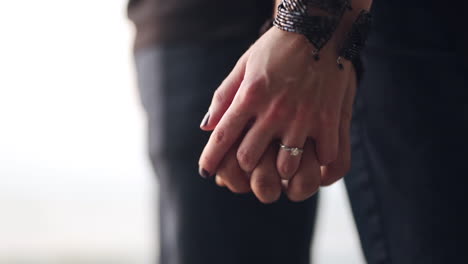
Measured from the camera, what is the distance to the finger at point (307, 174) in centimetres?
53

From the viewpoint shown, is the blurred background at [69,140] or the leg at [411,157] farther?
the blurred background at [69,140]

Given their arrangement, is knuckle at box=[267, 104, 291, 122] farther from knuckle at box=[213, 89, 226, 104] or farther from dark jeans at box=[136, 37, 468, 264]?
dark jeans at box=[136, 37, 468, 264]

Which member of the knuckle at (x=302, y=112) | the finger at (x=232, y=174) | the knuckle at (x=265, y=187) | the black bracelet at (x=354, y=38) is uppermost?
the black bracelet at (x=354, y=38)

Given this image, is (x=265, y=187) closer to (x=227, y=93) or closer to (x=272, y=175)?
(x=272, y=175)

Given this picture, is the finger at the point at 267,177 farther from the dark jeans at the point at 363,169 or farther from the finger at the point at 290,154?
the dark jeans at the point at 363,169

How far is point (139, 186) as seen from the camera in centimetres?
190

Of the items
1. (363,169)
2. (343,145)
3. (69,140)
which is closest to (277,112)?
→ (343,145)

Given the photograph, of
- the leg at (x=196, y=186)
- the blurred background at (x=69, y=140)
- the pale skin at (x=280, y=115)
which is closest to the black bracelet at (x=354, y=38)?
the pale skin at (x=280, y=115)

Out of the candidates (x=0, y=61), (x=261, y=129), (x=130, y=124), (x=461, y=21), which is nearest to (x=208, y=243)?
(x=261, y=129)

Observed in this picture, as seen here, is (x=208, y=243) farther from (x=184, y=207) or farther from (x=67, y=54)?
(x=67, y=54)

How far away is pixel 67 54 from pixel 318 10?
1.44m

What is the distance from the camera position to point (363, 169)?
2.30 feet

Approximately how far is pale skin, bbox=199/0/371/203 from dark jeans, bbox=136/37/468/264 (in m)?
0.16

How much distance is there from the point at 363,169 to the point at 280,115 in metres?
0.26
